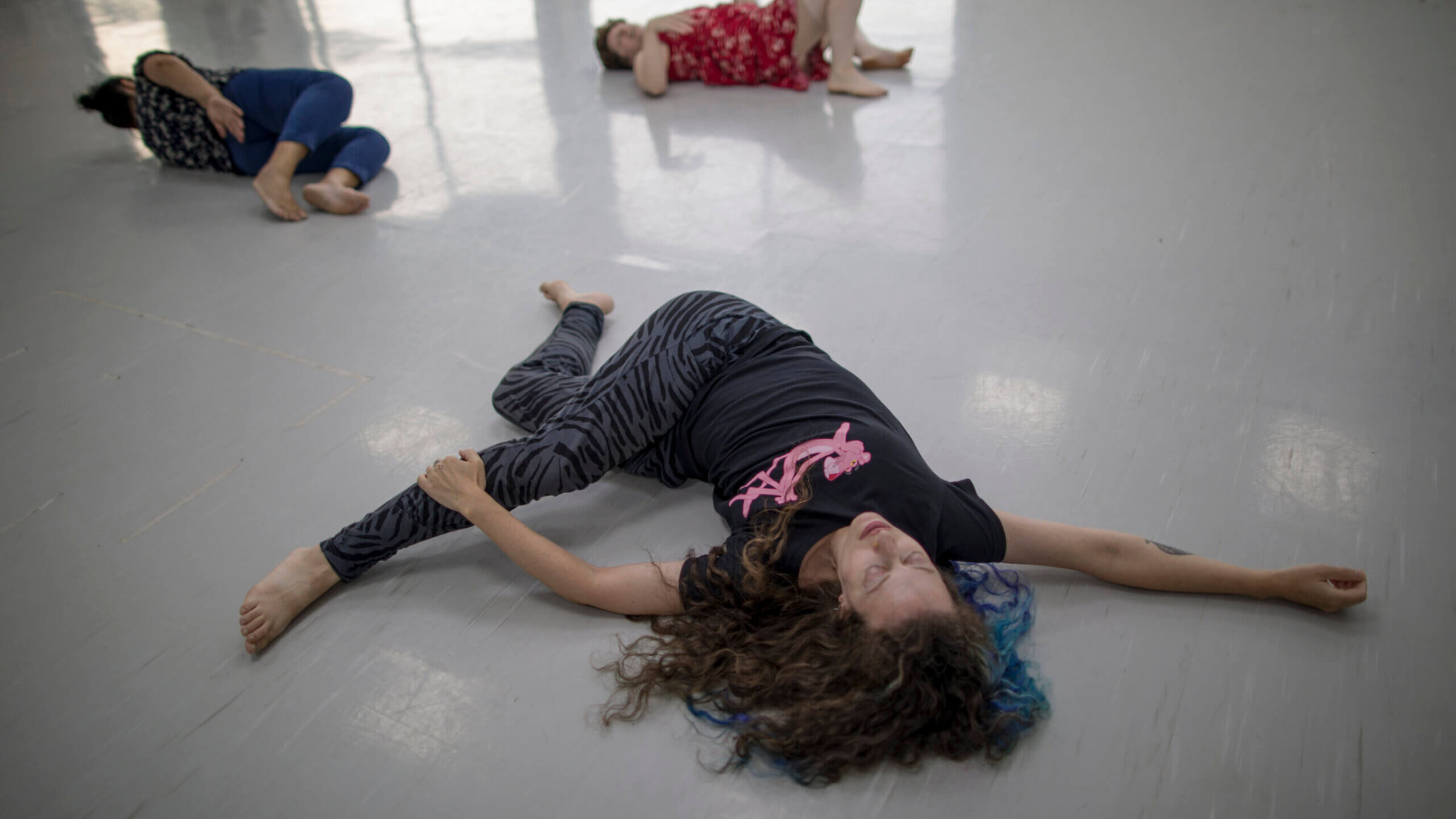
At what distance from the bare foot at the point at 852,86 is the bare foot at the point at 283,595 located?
2.75 metres

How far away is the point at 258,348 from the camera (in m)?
2.05

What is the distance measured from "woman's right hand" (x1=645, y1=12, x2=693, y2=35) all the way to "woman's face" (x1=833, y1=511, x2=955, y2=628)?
291cm

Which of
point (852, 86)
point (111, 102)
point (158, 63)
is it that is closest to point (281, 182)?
point (158, 63)

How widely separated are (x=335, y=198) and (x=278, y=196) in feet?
0.60

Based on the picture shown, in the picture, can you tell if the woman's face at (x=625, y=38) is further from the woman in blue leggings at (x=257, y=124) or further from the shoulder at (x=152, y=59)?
the shoulder at (x=152, y=59)

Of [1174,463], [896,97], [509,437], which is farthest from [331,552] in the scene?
[896,97]

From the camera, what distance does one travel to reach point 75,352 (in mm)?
2033

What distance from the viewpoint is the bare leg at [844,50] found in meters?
3.39

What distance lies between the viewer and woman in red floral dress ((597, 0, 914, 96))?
344 centimetres

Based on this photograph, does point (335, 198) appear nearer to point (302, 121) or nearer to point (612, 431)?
point (302, 121)

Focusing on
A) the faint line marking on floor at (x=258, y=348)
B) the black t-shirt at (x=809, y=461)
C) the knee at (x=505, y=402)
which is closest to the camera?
the black t-shirt at (x=809, y=461)

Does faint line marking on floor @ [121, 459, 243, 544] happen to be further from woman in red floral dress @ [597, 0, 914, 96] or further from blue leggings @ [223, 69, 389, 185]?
woman in red floral dress @ [597, 0, 914, 96]

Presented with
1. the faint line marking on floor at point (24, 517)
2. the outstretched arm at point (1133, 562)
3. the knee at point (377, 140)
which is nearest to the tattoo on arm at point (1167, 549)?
the outstretched arm at point (1133, 562)

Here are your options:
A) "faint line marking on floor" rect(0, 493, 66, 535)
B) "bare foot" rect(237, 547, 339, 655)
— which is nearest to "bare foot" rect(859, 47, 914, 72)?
"bare foot" rect(237, 547, 339, 655)
